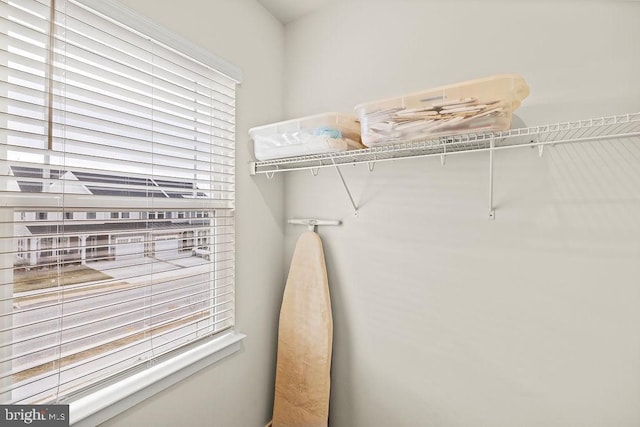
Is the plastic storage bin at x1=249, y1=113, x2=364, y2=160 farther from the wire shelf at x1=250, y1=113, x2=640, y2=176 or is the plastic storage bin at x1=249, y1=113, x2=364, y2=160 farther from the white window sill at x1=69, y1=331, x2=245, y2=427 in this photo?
the white window sill at x1=69, y1=331, x2=245, y2=427

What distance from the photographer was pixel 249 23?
151 centimetres

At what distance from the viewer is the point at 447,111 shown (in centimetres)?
98

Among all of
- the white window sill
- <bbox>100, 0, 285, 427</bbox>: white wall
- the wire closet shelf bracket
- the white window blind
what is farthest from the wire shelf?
the white window sill

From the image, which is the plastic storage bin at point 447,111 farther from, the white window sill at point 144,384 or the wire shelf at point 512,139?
the white window sill at point 144,384

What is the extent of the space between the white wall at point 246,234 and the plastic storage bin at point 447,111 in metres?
0.70

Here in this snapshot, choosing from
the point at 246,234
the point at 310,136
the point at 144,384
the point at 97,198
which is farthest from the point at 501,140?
the point at 144,384

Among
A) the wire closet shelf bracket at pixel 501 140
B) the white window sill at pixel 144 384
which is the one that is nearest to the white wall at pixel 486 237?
the wire closet shelf bracket at pixel 501 140

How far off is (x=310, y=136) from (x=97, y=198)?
2.59 ft

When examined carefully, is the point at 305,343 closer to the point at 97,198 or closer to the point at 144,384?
the point at 144,384

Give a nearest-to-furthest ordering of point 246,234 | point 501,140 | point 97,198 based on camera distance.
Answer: point 97,198 < point 501,140 < point 246,234

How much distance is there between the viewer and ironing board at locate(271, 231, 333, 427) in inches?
58.4

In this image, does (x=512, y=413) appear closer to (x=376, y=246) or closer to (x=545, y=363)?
(x=545, y=363)

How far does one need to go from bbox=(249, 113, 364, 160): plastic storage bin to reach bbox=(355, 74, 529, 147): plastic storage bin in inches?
4.7

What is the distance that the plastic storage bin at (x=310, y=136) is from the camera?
1.21 metres
